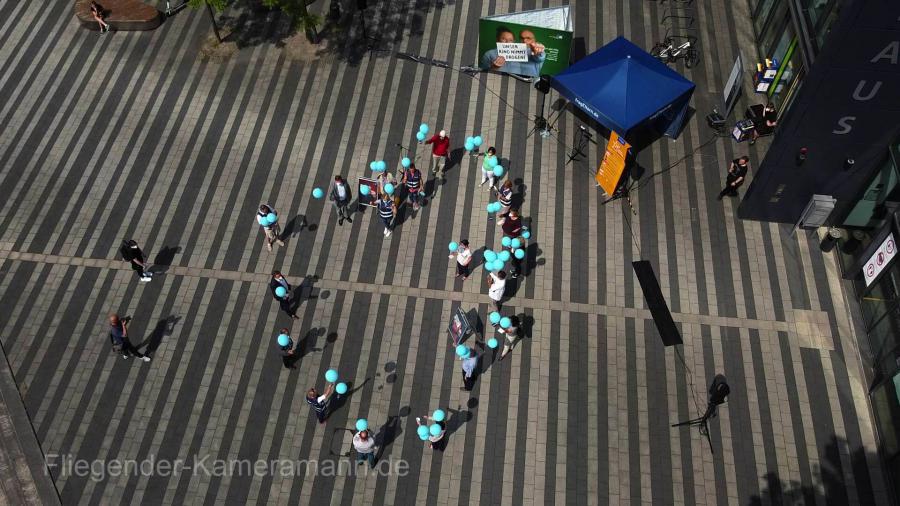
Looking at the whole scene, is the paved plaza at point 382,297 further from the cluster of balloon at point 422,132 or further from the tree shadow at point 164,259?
the cluster of balloon at point 422,132

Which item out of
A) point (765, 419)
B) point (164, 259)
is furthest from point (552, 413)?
point (164, 259)

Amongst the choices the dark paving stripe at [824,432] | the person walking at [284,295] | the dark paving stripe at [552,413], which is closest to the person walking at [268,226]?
the person walking at [284,295]

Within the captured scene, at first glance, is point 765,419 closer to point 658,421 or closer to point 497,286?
point 658,421

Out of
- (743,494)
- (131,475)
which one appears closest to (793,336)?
(743,494)

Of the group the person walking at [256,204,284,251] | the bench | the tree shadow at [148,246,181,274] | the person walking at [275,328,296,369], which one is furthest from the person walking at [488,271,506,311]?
the bench

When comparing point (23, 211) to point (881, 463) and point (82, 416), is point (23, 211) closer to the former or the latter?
point (82, 416)

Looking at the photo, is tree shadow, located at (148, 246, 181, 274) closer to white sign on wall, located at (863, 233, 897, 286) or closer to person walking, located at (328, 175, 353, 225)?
person walking, located at (328, 175, 353, 225)
